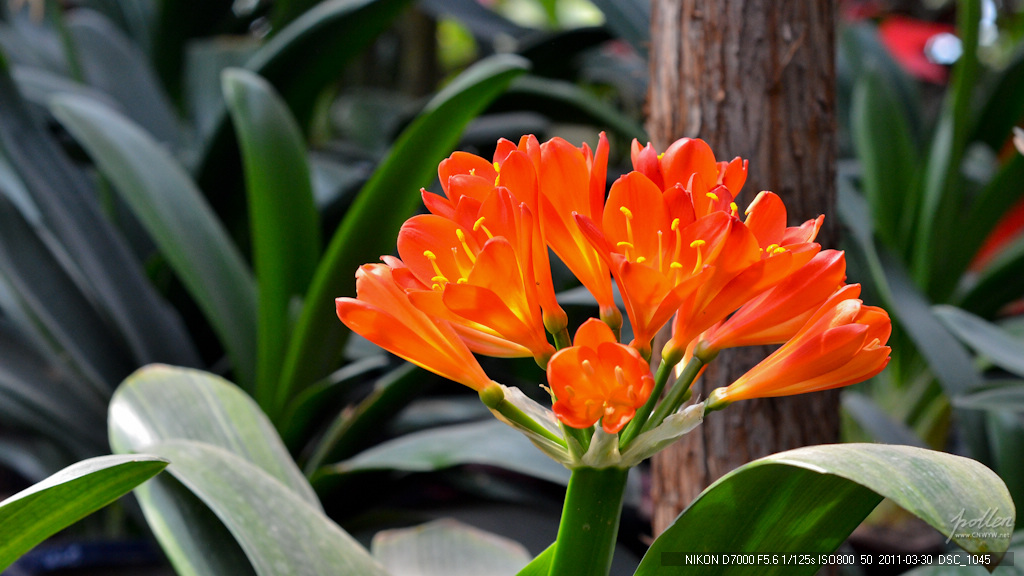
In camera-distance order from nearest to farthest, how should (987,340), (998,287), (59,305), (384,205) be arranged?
1. (987,340)
2. (384,205)
3. (59,305)
4. (998,287)

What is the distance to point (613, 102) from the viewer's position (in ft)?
7.60

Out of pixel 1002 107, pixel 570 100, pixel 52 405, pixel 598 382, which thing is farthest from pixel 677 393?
pixel 1002 107

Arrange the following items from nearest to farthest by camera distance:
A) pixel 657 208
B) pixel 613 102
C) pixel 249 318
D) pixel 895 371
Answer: pixel 657 208
pixel 249 318
pixel 895 371
pixel 613 102

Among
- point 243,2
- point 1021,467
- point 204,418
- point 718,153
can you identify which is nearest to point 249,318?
point 204,418

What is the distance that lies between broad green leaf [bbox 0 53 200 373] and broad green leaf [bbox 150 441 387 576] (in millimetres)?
584

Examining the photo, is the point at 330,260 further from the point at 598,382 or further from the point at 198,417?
the point at 598,382

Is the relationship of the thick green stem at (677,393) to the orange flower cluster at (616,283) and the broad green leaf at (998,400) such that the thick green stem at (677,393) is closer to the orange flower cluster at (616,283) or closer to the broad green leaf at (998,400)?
the orange flower cluster at (616,283)

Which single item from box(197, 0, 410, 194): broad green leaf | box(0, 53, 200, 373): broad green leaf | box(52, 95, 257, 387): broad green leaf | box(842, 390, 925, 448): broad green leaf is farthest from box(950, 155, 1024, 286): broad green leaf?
box(0, 53, 200, 373): broad green leaf

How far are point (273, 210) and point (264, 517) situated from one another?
20.5 inches

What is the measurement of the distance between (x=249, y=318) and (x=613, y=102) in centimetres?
159

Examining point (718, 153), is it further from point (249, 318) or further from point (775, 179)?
point (249, 318)

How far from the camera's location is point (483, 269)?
0.33 metres

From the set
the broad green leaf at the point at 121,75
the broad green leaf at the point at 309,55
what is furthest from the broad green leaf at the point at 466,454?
the broad green leaf at the point at 121,75

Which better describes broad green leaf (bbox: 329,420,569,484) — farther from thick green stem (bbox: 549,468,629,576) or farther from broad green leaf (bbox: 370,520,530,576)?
thick green stem (bbox: 549,468,629,576)
